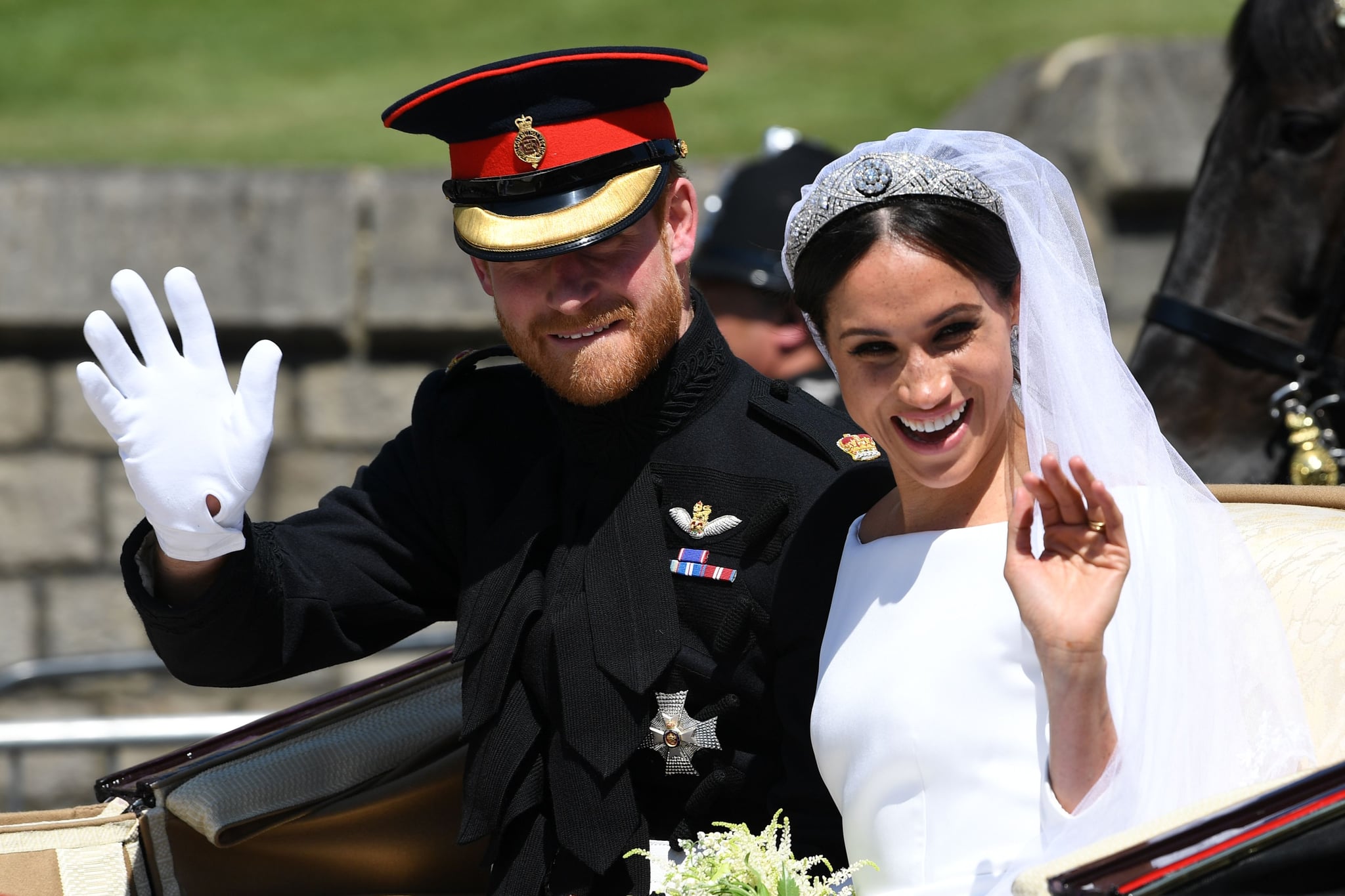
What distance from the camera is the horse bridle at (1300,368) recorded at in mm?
2777

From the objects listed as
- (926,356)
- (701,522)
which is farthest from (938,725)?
(701,522)

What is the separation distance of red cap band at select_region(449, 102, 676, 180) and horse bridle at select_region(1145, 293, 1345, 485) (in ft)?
3.85

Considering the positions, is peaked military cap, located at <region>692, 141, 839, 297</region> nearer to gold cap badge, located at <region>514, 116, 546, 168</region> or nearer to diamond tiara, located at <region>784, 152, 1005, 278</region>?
gold cap badge, located at <region>514, 116, 546, 168</region>

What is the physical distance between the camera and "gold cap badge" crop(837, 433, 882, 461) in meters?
2.42

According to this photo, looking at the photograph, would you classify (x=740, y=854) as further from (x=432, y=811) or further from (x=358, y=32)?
(x=358, y=32)

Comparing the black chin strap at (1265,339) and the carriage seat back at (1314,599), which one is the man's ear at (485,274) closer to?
the carriage seat back at (1314,599)

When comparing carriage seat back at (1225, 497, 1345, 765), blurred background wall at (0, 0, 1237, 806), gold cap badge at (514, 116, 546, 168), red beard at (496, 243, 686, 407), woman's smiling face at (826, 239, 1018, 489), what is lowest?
carriage seat back at (1225, 497, 1345, 765)

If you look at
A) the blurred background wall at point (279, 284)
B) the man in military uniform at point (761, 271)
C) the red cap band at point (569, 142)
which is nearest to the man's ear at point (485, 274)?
the red cap band at point (569, 142)

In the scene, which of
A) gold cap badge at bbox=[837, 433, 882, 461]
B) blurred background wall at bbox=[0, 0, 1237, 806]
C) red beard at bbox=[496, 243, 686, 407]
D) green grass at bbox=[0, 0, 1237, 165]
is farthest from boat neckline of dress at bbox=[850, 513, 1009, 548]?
green grass at bbox=[0, 0, 1237, 165]

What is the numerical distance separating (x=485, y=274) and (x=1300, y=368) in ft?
4.92

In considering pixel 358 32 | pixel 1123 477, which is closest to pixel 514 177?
pixel 1123 477

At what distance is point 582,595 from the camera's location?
2.36 m

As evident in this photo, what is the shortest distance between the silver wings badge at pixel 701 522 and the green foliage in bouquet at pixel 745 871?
0.57 metres

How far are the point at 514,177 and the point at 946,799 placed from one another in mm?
1107
